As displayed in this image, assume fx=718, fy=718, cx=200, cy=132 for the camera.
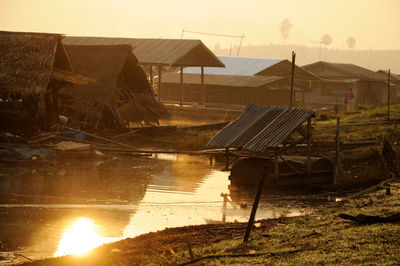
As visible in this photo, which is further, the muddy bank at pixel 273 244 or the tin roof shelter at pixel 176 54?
the tin roof shelter at pixel 176 54

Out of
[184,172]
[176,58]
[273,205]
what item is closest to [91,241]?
[273,205]

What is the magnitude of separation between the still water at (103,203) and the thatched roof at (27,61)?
3772mm

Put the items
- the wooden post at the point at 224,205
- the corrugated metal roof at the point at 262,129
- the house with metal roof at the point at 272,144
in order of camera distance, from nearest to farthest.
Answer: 1. the wooden post at the point at 224,205
2. the corrugated metal roof at the point at 262,129
3. the house with metal roof at the point at 272,144

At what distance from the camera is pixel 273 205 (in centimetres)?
1756

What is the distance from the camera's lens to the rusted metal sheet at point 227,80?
168 feet

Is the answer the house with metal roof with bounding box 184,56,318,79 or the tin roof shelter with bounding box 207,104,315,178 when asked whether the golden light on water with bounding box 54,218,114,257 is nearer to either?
the tin roof shelter with bounding box 207,104,315,178

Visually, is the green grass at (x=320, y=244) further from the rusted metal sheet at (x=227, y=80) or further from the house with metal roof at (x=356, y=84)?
the house with metal roof at (x=356, y=84)

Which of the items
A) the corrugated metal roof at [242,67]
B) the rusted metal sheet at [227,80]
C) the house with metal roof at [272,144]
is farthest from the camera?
the corrugated metal roof at [242,67]

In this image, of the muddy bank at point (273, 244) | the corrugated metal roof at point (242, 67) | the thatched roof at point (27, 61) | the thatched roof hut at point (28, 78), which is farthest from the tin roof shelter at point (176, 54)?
the muddy bank at point (273, 244)

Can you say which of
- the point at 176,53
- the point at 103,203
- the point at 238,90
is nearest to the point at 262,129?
the point at 103,203

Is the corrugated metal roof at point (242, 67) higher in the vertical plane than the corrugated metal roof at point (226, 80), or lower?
higher

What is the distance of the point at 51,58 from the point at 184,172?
8250 mm

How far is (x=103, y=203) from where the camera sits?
1725cm

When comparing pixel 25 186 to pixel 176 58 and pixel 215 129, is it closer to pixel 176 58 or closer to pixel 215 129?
pixel 215 129
